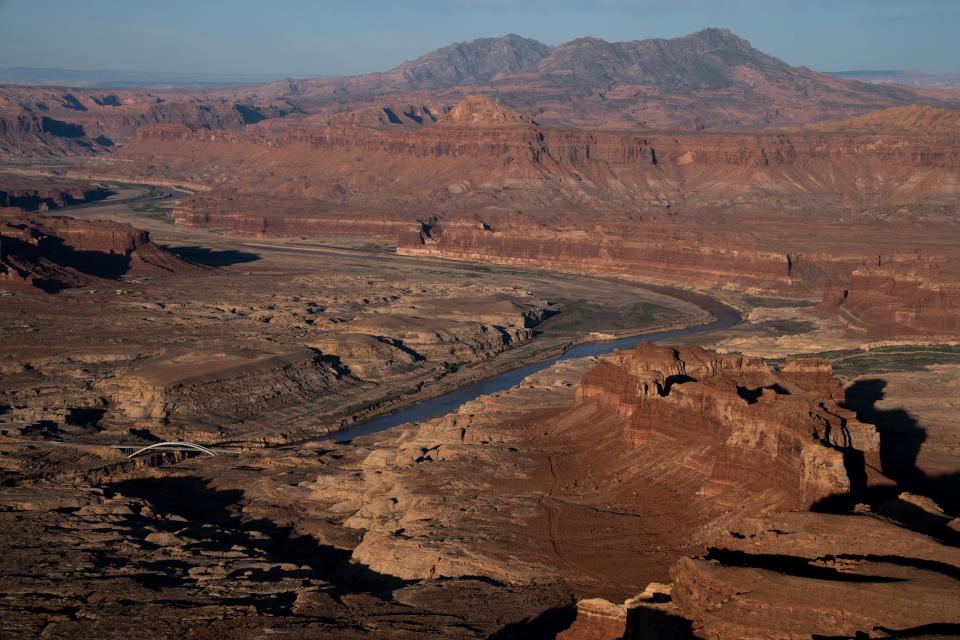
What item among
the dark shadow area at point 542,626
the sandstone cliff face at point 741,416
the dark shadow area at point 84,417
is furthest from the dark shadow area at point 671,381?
the dark shadow area at point 84,417

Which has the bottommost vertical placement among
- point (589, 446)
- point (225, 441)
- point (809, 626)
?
point (225, 441)

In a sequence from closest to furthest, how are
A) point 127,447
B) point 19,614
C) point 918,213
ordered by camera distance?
point 19,614
point 127,447
point 918,213

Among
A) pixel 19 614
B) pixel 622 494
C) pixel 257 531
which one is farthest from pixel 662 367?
pixel 19 614

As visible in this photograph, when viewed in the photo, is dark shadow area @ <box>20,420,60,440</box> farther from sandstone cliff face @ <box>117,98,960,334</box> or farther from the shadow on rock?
sandstone cliff face @ <box>117,98,960,334</box>

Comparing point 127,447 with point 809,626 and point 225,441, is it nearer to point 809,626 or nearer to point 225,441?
point 225,441

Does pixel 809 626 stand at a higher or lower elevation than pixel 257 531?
higher

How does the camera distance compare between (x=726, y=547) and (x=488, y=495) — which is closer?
(x=726, y=547)

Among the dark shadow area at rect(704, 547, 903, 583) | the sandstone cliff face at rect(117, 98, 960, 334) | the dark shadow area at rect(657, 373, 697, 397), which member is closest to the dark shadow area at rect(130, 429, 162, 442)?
the dark shadow area at rect(657, 373, 697, 397)
